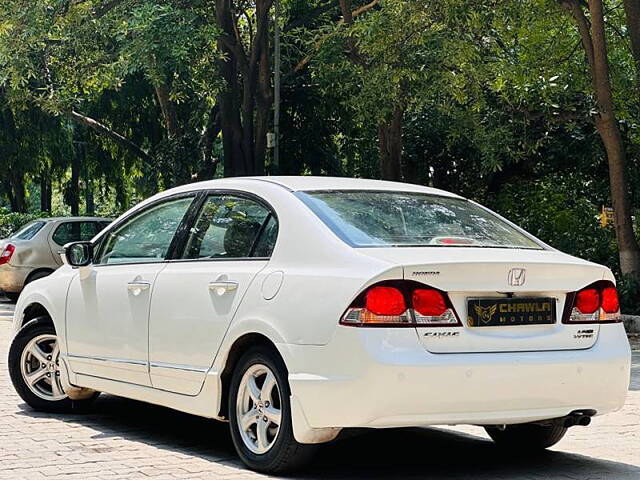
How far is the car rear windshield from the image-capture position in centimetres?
618

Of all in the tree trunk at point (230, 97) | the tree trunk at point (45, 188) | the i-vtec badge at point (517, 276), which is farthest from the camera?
the tree trunk at point (45, 188)

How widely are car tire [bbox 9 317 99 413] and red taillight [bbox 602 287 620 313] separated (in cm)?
372

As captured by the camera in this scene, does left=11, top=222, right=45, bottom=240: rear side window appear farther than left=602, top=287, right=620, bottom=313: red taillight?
Yes

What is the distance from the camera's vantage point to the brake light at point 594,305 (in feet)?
19.9

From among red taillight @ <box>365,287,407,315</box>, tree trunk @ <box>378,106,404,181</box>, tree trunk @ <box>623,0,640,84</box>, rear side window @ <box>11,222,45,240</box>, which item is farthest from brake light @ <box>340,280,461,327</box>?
tree trunk @ <box>378,106,404,181</box>

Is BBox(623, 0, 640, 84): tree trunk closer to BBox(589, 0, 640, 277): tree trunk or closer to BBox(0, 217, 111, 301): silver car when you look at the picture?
BBox(589, 0, 640, 277): tree trunk

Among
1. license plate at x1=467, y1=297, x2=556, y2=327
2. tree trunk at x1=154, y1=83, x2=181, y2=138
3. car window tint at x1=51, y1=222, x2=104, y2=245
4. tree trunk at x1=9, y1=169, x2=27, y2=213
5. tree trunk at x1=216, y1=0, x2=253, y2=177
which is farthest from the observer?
tree trunk at x1=9, y1=169, x2=27, y2=213

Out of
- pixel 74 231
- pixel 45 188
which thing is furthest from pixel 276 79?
pixel 45 188

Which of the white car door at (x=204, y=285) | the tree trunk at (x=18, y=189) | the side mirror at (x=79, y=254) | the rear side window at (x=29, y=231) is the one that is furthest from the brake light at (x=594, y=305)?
the tree trunk at (x=18, y=189)

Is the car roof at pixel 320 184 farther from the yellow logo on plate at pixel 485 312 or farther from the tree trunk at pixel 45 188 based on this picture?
the tree trunk at pixel 45 188

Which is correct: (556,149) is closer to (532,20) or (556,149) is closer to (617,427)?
(532,20)

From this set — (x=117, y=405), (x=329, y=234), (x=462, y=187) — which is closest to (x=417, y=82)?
(x=462, y=187)

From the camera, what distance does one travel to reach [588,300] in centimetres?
615

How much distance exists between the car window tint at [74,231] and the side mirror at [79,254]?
40.6ft
